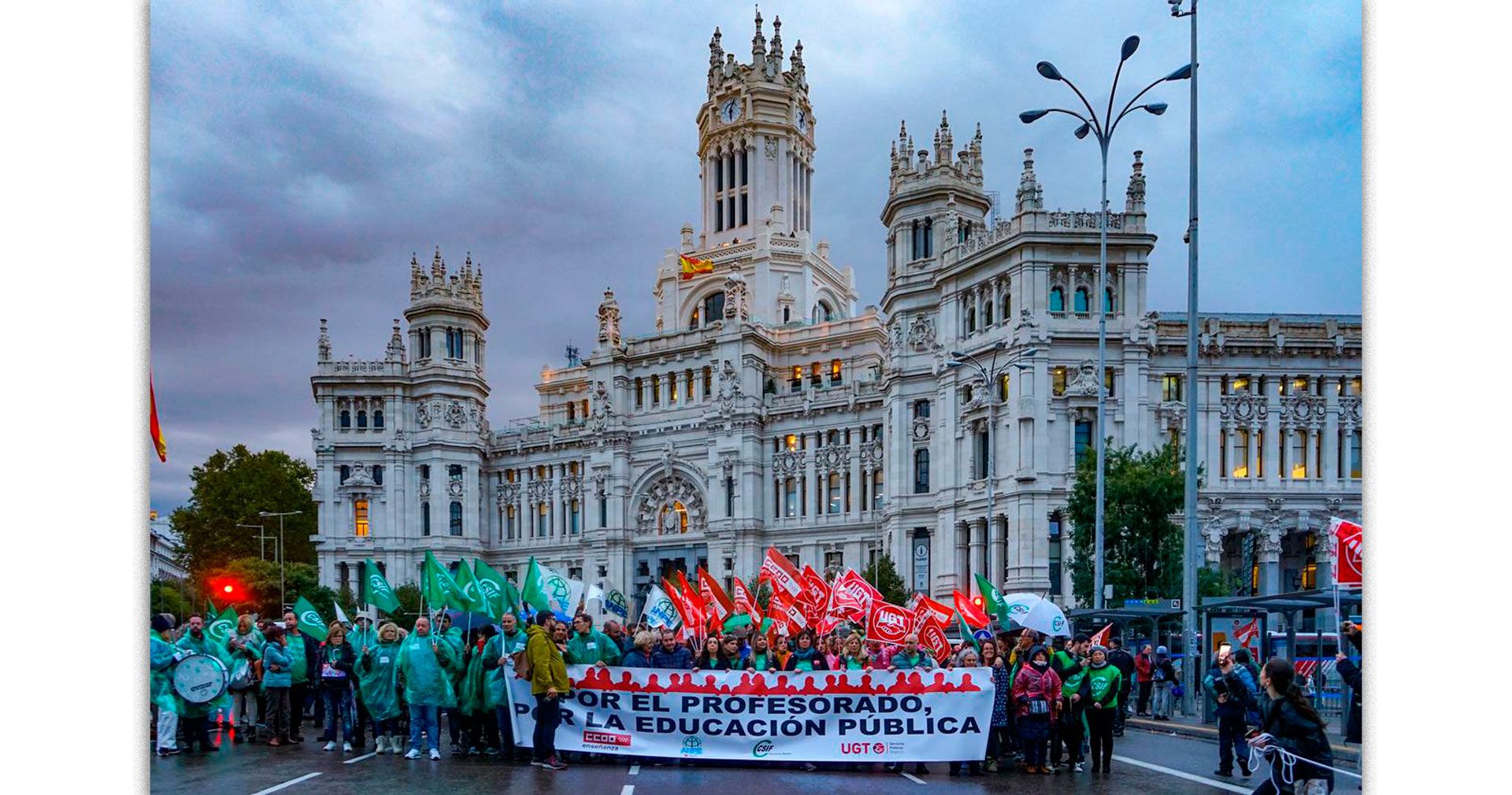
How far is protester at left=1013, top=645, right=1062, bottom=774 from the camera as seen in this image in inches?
489

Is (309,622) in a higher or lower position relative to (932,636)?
higher

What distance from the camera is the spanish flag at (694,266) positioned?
244ft

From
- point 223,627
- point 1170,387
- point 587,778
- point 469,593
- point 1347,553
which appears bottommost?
point 587,778

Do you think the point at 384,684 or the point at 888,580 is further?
the point at 888,580

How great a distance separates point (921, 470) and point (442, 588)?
3900 centimetres

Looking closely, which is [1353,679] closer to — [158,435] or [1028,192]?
[158,435]

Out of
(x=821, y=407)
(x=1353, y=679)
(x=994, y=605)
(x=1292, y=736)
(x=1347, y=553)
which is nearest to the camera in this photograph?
(x=1292, y=736)

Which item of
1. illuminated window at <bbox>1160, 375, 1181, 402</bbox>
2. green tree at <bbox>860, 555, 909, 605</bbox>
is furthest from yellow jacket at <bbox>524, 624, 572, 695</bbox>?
illuminated window at <bbox>1160, 375, 1181, 402</bbox>

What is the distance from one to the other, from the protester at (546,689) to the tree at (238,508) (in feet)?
197

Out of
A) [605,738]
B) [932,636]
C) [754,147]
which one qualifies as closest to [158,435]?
[605,738]

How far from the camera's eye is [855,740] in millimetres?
12273

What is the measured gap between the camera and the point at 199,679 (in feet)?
44.2

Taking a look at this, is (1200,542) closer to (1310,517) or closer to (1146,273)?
(1310,517)

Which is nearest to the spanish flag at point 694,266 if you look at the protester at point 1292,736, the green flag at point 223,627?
the green flag at point 223,627
